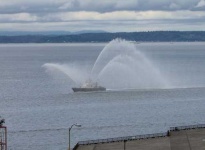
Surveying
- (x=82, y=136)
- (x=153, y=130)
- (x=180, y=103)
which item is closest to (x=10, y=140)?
(x=82, y=136)

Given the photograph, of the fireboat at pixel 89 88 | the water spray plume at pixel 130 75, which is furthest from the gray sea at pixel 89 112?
the water spray plume at pixel 130 75

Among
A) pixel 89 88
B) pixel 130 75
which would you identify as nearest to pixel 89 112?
pixel 89 88

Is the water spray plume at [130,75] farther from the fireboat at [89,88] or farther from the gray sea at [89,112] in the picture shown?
the fireboat at [89,88]

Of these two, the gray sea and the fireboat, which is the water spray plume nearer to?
the gray sea

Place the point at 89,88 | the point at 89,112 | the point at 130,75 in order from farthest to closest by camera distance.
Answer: the point at 130,75, the point at 89,88, the point at 89,112

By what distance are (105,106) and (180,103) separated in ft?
50.6

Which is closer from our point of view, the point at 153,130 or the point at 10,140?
the point at 10,140

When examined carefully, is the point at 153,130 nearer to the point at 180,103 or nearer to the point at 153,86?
the point at 180,103

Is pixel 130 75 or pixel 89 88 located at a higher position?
pixel 130 75

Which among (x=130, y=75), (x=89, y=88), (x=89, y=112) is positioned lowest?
(x=89, y=112)

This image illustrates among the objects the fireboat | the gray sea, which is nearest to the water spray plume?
the gray sea

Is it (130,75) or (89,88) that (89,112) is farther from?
(130,75)

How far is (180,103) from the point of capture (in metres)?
128

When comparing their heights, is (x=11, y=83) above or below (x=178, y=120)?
above
